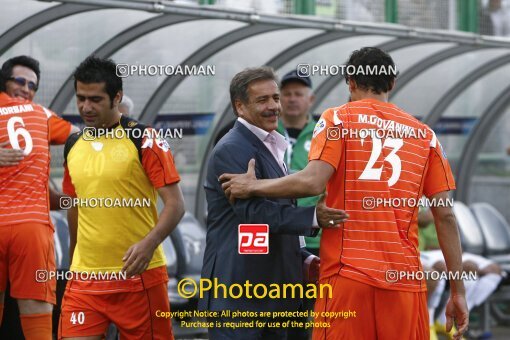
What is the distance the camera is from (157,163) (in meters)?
5.60

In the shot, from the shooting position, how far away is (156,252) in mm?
5730

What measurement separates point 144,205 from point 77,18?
3.03 metres

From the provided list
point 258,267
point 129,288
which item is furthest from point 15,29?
point 258,267

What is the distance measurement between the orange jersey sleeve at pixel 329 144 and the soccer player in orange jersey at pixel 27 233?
2027 mm

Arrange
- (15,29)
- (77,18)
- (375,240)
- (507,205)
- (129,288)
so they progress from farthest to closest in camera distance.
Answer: (507,205), (77,18), (15,29), (129,288), (375,240)

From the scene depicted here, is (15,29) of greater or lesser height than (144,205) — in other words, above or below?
above

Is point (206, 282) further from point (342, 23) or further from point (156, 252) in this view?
point (342, 23)

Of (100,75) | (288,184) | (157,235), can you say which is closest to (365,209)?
(288,184)

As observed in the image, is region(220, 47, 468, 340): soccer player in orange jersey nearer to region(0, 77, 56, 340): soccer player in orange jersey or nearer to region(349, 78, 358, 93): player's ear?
region(349, 78, 358, 93): player's ear

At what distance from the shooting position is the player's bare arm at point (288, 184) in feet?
16.2

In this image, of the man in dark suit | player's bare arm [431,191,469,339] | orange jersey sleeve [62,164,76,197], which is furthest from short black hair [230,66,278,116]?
orange jersey sleeve [62,164,76,197]

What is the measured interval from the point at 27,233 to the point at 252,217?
1864 mm

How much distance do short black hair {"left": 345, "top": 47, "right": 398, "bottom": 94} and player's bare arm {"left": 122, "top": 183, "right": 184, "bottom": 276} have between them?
105cm

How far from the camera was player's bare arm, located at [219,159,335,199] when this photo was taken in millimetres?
4930
